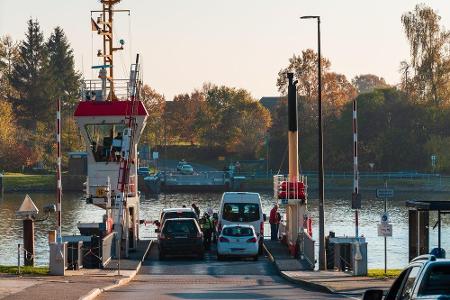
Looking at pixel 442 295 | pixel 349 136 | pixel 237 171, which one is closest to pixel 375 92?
pixel 349 136

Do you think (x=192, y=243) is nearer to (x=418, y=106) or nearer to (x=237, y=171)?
(x=418, y=106)

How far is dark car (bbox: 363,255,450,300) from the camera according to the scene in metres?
12.4

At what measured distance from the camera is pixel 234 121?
6068 inches

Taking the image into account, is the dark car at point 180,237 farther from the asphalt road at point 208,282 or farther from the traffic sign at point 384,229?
the traffic sign at point 384,229

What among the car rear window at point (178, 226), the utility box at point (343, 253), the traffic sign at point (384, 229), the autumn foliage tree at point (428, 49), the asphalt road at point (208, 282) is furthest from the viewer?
the autumn foliage tree at point (428, 49)

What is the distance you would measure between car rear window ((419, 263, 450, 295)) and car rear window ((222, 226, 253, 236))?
29831 mm

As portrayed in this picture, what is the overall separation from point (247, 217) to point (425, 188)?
84705 mm

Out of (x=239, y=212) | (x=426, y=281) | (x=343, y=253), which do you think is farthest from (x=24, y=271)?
(x=426, y=281)

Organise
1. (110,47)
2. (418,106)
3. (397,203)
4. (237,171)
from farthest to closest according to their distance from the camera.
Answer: (237,171) → (418,106) → (397,203) → (110,47)

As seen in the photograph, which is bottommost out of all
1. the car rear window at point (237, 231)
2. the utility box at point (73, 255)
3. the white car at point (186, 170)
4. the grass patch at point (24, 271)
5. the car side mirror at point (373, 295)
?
the grass patch at point (24, 271)

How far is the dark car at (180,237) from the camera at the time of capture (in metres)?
42.6

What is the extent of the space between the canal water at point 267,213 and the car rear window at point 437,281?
36.5 meters

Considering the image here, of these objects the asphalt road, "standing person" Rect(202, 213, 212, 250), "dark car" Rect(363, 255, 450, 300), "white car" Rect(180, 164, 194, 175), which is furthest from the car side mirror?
"white car" Rect(180, 164, 194, 175)

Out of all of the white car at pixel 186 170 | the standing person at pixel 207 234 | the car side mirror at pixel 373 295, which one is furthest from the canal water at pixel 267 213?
the car side mirror at pixel 373 295
